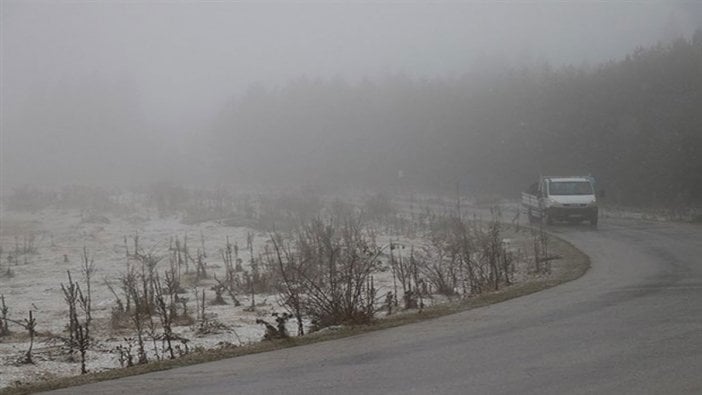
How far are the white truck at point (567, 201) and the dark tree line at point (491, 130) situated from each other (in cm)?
960

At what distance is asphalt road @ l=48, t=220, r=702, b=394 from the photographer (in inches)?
273

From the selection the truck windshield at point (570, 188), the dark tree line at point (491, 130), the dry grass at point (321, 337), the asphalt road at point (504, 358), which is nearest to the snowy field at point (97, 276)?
the dry grass at point (321, 337)

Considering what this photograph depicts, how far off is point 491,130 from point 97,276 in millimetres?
43402

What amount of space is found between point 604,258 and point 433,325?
10962mm

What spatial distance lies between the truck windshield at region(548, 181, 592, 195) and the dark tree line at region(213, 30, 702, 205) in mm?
9422

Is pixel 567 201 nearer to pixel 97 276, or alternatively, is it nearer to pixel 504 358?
pixel 97 276

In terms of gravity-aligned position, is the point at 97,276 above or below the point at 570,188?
below

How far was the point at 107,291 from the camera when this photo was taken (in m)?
19.1

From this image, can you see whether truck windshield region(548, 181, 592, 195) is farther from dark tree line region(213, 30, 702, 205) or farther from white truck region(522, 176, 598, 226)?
dark tree line region(213, 30, 702, 205)

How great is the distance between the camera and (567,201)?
105ft

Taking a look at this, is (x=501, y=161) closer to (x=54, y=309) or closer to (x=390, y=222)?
(x=390, y=222)

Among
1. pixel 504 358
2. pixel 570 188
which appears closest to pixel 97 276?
pixel 504 358

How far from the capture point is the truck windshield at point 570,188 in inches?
1281

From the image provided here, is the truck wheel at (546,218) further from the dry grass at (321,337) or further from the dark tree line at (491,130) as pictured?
the dry grass at (321,337)
